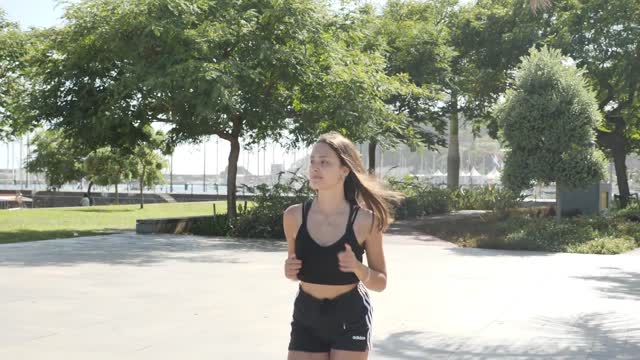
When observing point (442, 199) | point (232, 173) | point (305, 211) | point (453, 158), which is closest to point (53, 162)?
point (453, 158)

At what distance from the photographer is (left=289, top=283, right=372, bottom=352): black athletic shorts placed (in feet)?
12.3

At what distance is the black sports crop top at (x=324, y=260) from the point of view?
371 centimetres

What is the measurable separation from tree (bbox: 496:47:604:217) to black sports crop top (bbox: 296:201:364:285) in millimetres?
18709

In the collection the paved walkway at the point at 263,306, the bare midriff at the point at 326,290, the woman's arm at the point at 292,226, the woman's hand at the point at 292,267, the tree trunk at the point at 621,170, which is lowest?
the paved walkway at the point at 263,306

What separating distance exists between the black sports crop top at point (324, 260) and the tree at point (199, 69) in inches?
553

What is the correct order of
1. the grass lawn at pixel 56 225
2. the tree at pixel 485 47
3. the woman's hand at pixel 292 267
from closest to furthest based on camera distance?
the woman's hand at pixel 292 267 → the grass lawn at pixel 56 225 → the tree at pixel 485 47

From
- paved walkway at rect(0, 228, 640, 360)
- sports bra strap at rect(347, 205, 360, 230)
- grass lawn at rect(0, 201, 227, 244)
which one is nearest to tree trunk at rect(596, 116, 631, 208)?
paved walkway at rect(0, 228, 640, 360)

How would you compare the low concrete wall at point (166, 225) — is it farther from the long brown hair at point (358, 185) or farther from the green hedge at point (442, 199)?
the long brown hair at point (358, 185)

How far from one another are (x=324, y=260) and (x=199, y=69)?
48.0ft

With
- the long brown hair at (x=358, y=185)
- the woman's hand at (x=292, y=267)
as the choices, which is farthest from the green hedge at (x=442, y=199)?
the woman's hand at (x=292, y=267)

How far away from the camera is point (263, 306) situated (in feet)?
32.4

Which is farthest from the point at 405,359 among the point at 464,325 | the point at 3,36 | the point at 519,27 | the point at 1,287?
the point at 519,27

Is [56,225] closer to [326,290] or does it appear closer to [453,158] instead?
[326,290]

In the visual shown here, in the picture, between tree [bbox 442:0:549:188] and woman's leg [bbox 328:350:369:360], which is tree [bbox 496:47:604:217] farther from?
woman's leg [bbox 328:350:369:360]
